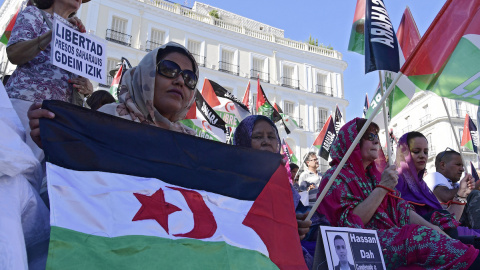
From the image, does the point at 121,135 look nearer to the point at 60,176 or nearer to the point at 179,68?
the point at 60,176

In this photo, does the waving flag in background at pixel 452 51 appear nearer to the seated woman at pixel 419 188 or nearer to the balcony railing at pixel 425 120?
the seated woman at pixel 419 188

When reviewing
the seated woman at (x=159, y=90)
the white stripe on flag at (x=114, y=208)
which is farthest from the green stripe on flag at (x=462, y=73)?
the white stripe on flag at (x=114, y=208)

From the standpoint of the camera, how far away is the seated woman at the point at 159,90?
2.44m

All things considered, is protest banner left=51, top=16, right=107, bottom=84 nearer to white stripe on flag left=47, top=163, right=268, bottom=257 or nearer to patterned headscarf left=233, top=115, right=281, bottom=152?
white stripe on flag left=47, top=163, right=268, bottom=257

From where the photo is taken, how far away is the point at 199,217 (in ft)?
5.87

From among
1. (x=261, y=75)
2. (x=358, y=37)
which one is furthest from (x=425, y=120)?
(x=358, y=37)

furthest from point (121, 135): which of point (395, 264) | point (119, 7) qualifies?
point (119, 7)

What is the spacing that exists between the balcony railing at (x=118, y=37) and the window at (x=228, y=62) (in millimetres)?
6111

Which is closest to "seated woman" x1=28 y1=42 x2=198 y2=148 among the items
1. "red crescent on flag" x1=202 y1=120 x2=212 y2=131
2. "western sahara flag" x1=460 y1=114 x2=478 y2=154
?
"red crescent on flag" x1=202 y1=120 x2=212 y2=131

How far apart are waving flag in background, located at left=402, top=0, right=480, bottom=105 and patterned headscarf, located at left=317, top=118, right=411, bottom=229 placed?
0.80 metres

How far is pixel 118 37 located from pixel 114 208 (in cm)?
2406

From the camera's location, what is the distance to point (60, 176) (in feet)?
5.09

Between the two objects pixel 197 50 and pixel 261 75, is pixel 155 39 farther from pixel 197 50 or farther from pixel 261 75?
pixel 261 75

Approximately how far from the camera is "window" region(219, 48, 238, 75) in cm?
2686
